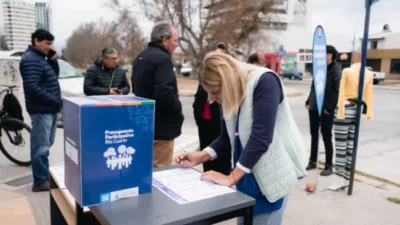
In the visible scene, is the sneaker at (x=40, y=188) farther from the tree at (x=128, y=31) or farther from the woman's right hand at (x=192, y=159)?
the tree at (x=128, y=31)

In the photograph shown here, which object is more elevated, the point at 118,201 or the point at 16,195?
the point at 118,201

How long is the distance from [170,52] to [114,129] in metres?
1.87

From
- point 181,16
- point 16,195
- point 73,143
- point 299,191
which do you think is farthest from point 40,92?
point 181,16

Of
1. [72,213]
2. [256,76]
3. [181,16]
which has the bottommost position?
[72,213]

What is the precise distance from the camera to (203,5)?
88.2 ft

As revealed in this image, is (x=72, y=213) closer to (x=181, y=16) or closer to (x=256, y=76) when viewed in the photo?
(x=256, y=76)

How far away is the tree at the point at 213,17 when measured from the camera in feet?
84.2

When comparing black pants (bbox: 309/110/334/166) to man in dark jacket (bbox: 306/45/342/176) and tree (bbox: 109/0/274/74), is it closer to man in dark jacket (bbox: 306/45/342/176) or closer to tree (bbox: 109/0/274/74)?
man in dark jacket (bbox: 306/45/342/176)

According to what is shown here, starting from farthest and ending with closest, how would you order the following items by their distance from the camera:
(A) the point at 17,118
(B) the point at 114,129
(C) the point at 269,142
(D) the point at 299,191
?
1. (A) the point at 17,118
2. (D) the point at 299,191
3. (C) the point at 269,142
4. (B) the point at 114,129

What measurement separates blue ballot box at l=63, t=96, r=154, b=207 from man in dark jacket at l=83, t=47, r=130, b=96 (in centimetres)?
354

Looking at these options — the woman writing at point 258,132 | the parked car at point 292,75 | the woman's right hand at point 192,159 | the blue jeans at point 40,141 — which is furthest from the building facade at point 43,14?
the parked car at point 292,75

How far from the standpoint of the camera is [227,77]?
1.64 m

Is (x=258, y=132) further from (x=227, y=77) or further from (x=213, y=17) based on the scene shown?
(x=213, y=17)

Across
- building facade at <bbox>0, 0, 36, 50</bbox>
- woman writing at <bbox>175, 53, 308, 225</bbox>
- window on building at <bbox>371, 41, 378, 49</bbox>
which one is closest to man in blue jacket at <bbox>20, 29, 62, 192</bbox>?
woman writing at <bbox>175, 53, 308, 225</bbox>
